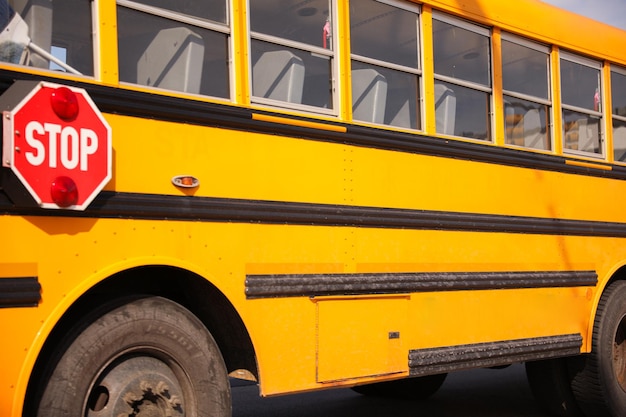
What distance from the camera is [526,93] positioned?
18.5 ft

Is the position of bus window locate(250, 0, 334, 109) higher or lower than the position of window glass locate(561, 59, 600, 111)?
lower

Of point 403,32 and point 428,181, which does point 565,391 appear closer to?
point 428,181

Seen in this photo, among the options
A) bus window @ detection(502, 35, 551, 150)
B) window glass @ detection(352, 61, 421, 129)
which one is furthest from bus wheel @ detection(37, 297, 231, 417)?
bus window @ detection(502, 35, 551, 150)

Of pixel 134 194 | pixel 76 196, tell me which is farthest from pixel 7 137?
pixel 134 194

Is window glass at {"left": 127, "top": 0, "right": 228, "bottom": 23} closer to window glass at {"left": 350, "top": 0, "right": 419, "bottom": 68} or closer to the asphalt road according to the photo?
window glass at {"left": 350, "top": 0, "right": 419, "bottom": 68}

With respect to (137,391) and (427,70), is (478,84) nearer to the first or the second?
(427,70)

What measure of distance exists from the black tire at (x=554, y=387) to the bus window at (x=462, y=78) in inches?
72.4

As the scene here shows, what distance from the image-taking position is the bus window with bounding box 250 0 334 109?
4.04m

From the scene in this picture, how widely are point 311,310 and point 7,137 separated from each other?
5.55 feet

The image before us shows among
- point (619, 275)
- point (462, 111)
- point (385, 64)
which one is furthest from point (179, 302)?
point (619, 275)

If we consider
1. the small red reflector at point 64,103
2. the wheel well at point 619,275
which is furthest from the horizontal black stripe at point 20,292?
the wheel well at point 619,275

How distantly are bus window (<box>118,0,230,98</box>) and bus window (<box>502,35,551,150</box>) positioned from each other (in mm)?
2251

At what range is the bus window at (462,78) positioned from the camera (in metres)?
4.99

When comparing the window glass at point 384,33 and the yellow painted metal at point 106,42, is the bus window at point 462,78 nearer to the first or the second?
the window glass at point 384,33
